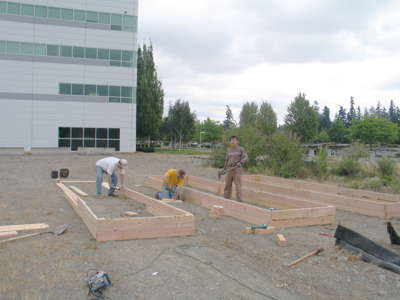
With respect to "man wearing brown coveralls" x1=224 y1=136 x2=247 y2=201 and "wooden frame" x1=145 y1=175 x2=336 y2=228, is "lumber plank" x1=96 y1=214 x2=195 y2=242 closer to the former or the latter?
"wooden frame" x1=145 y1=175 x2=336 y2=228

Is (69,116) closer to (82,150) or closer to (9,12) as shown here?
(82,150)

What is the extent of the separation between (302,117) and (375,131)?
511 inches

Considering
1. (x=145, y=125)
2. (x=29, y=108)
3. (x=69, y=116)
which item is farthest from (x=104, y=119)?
(x=145, y=125)

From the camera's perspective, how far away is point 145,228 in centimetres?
582

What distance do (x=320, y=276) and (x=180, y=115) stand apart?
155 ft

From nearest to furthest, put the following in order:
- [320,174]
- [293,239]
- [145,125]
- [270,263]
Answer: [270,263]
[293,239]
[320,174]
[145,125]

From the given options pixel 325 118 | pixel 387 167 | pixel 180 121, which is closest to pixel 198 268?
pixel 387 167

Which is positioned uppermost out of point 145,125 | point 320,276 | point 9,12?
point 9,12

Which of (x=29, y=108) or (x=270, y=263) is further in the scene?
(x=29, y=108)

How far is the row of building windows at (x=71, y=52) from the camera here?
30.8 meters

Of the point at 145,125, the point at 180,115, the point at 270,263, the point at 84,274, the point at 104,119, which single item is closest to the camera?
the point at 84,274

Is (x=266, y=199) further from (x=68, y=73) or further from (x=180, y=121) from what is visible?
(x=180, y=121)

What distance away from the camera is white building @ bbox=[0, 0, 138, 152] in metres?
30.8

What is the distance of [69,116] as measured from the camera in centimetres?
3184
